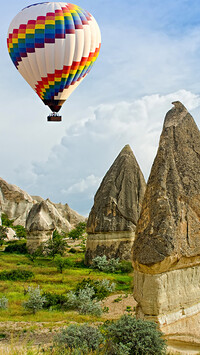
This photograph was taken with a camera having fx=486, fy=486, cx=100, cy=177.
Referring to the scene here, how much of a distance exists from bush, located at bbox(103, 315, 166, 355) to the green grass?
179 inches

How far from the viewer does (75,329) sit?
33.7ft

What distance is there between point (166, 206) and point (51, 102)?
1846 centimetres

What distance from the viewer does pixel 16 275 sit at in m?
22.0

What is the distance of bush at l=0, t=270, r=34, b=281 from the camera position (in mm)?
21703

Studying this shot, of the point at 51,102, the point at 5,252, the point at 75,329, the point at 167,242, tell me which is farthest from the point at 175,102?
the point at 5,252

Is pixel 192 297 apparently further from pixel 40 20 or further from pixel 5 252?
pixel 5 252

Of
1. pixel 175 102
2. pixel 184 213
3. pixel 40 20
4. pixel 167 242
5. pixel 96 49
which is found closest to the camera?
pixel 167 242

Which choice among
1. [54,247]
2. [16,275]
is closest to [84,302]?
[16,275]

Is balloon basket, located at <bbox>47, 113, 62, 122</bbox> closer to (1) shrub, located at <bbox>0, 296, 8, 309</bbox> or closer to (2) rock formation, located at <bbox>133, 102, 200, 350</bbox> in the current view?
(1) shrub, located at <bbox>0, 296, 8, 309</bbox>

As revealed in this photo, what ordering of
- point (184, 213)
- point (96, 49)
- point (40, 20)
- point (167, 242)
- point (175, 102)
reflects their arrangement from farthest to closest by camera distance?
point (96, 49), point (40, 20), point (175, 102), point (184, 213), point (167, 242)

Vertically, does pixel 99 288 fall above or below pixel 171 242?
below

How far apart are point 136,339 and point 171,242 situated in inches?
77.7

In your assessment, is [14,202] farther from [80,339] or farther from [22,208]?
[80,339]

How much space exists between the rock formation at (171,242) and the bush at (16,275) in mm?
12564
